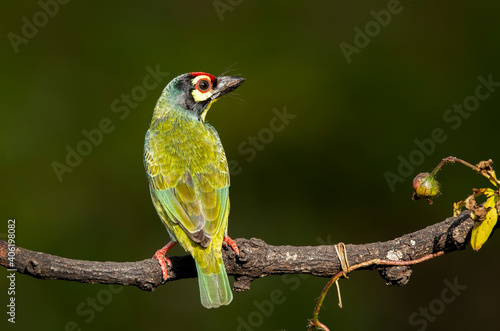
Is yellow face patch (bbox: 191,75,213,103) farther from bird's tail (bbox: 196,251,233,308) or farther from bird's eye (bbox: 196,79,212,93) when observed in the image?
bird's tail (bbox: 196,251,233,308)

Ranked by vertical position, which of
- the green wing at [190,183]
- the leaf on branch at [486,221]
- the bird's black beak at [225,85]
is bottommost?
the leaf on branch at [486,221]

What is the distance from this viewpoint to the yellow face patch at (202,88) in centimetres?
435

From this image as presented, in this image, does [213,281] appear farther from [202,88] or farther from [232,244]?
[202,88]

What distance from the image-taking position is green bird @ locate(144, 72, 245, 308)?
135 inches

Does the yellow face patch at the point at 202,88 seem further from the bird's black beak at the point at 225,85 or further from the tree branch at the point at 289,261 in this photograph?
the tree branch at the point at 289,261

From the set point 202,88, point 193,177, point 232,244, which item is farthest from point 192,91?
point 232,244

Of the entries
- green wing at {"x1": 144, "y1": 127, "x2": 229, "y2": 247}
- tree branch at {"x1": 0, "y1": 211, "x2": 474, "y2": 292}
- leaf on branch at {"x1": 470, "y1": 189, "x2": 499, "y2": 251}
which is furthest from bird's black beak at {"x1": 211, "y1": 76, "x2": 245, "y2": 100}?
leaf on branch at {"x1": 470, "y1": 189, "x2": 499, "y2": 251}

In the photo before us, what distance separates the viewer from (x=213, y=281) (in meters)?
3.42

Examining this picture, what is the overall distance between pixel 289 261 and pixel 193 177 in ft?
2.62

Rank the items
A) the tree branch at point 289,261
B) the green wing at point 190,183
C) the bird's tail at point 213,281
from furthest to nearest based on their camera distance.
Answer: the green wing at point 190,183, the bird's tail at point 213,281, the tree branch at point 289,261

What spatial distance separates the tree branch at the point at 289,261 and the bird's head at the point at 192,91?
4.15ft

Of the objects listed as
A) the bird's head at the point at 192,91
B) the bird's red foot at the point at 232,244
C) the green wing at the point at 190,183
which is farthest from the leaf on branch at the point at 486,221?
the bird's head at the point at 192,91

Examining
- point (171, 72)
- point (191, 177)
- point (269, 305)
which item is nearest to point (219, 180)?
point (191, 177)

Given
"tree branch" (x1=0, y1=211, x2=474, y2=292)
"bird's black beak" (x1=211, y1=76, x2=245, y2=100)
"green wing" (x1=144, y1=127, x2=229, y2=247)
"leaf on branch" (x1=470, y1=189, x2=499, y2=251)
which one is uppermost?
"bird's black beak" (x1=211, y1=76, x2=245, y2=100)
